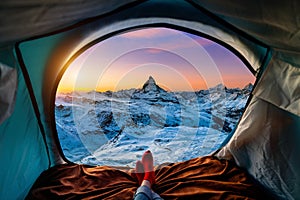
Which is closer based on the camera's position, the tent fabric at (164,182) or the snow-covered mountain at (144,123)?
the tent fabric at (164,182)

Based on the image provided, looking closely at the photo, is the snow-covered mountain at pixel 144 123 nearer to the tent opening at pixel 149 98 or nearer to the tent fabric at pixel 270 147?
the tent opening at pixel 149 98

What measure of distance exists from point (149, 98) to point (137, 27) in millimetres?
408

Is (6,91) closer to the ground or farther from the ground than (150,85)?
closer to the ground

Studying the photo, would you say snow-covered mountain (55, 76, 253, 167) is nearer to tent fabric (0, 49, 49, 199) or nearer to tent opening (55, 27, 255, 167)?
tent opening (55, 27, 255, 167)

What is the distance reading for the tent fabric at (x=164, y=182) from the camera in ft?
3.04

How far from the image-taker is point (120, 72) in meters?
1.24

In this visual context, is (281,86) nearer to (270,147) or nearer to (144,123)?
(270,147)

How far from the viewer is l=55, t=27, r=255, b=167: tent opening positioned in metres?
1.18

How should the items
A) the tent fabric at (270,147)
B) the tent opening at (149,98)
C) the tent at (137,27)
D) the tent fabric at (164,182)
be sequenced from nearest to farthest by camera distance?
the tent at (137,27)
the tent fabric at (270,147)
the tent fabric at (164,182)
the tent opening at (149,98)

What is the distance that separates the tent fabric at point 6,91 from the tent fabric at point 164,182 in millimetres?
543

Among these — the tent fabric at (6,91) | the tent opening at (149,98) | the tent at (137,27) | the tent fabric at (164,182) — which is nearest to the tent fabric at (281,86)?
the tent at (137,27)

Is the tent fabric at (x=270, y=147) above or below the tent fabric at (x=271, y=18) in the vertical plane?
below

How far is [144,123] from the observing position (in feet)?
4.44

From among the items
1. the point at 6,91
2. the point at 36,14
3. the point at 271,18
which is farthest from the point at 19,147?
the point at 271,18
